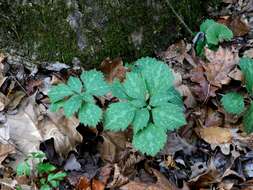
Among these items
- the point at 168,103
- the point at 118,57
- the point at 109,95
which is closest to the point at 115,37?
the point at 118,57

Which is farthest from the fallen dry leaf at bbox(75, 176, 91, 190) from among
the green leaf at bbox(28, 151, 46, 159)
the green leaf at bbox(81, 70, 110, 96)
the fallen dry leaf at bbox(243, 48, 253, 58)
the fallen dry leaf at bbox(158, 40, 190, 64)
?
the fallen dry leaf at bbox(243, 48, 253, 58)

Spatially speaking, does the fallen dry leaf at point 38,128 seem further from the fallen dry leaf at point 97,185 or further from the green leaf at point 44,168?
the fallen dry leaf at point 97,185

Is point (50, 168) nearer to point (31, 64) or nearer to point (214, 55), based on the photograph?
point (31, 64)

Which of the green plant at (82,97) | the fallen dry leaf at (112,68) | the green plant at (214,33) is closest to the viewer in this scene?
the green plant at (82,97)

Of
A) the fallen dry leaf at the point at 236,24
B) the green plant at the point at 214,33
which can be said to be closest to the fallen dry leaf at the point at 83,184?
the green plant at the point at 214,33

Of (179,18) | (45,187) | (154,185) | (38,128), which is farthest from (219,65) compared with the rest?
(45,187)

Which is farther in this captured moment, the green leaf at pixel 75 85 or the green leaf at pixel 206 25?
the green leaf at pixel 206 25
